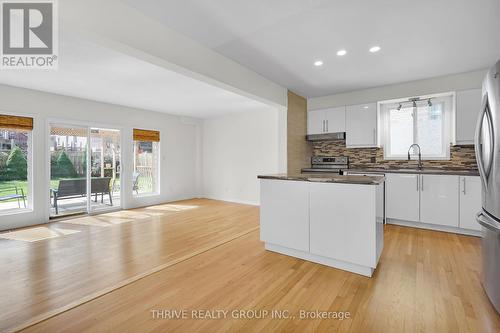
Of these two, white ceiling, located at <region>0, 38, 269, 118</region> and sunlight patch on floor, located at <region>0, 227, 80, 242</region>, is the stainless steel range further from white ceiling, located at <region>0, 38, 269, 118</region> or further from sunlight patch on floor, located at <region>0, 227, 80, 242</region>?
sunlight patch on floor, located at <region>0, 227, 80, 242</region>

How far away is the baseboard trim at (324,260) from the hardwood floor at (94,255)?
89 centimetres

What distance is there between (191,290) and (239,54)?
113 inches

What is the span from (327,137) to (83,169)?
5475mm

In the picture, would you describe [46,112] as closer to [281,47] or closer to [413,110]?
[281,47]

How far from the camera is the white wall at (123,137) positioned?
433cm

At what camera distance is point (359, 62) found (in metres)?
3.44

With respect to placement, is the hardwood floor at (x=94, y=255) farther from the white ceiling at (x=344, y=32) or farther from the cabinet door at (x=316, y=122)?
the white ceiling at (x=344, y=32)

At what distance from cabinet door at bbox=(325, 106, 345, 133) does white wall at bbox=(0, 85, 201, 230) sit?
4.20 m

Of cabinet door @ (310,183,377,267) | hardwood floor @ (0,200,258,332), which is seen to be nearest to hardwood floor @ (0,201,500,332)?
hardwood floor @ (0,200,258,332)

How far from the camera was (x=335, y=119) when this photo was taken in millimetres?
5035

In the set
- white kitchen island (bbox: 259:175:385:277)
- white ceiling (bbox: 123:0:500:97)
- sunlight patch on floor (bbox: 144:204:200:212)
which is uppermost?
white ceiling (bbox: 123:0:500:97)

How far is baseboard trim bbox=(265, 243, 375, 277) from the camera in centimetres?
234

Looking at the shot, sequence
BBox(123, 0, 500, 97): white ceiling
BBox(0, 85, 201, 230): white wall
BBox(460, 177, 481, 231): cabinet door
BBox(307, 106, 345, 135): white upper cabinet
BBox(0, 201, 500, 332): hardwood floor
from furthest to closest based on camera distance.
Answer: BBox(307, 106, 345, 135): white upper cabinet
BBox(0, 85, 201, 230): white wall
BBox(460, 177, 481, 231): cabinet door
BBox(123, 0, 500, 97): white ceiling
BBox(0, 201, 500, 332): hardwood floor

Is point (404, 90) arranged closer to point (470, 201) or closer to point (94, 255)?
point (470, 201)
